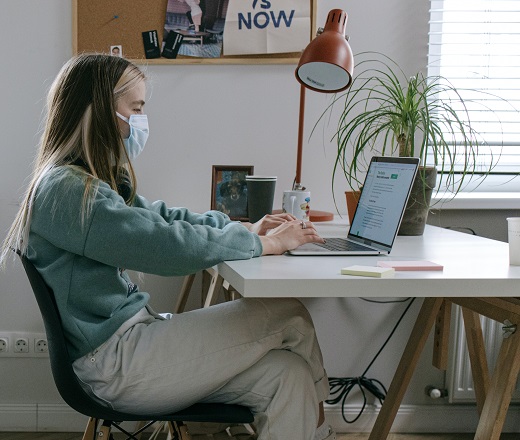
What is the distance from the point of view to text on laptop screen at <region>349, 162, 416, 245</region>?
1798mm

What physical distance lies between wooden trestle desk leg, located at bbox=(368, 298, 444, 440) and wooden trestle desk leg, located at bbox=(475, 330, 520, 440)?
54cm

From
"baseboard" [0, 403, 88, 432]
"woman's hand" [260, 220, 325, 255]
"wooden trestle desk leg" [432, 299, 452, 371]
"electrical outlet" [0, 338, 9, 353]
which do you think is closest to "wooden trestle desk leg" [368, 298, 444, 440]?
"wooden trestle desk leg" [432, 299, 452, 371]

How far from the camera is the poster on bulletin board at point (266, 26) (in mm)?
2490

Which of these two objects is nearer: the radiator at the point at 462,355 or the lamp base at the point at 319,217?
the lamp base at the point at 319,217

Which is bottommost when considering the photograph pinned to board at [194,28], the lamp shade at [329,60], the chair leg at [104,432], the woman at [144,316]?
the chair leg at [104,432]

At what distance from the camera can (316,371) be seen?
5.50ft

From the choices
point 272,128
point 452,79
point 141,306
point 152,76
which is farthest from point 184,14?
point 141,306

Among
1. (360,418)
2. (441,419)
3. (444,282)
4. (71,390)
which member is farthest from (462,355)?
(71,390)

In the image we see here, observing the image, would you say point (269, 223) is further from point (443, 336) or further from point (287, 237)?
point (443, 336)

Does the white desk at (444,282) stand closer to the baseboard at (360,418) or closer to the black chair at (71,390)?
the black chair at (71,390)

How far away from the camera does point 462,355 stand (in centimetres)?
255

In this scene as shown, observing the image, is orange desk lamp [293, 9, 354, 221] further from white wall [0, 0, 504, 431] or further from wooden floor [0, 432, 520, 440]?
wooden floor [0, 432, 520, 440]

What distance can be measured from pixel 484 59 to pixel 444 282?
4.75ft

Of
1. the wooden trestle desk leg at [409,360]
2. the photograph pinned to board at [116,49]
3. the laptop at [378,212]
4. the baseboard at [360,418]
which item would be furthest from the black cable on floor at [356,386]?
the photograph pinned to board at [116,49]
